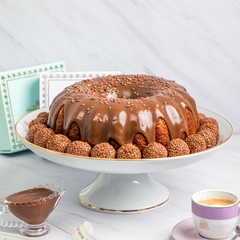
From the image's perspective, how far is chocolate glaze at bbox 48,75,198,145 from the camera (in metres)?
1.36

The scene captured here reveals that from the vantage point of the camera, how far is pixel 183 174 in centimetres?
170

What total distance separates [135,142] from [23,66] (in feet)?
2.44

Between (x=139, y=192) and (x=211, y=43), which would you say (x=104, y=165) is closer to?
(x=139, y=192)

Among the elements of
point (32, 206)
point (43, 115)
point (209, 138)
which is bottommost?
point (32, 206)

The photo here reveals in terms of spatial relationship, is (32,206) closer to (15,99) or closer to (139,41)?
(15,99)

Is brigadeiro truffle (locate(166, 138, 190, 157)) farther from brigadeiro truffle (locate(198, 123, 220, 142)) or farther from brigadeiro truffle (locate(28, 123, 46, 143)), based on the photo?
Answer: brigadeiro truffle (locate(28, 123, 46, 143))

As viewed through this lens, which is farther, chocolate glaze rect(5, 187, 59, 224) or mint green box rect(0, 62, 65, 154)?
mint green box rect(0, 62, 65, 154)

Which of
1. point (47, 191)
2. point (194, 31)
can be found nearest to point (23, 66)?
point (194, 31)

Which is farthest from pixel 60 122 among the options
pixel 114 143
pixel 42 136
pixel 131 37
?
pixel 131 37

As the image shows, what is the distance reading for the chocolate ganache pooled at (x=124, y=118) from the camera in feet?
4.46

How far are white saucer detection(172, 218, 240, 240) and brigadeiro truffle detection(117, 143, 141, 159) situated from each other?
181mm

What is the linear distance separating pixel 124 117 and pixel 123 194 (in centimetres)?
21

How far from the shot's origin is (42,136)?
4.68 ft

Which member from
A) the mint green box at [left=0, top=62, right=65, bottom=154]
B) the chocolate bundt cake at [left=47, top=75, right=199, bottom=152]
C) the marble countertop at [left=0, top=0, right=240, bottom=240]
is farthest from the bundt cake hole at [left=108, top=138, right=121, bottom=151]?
the mint green box at [left=0, top=62, right=65, bottom=154]
